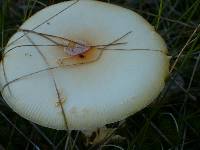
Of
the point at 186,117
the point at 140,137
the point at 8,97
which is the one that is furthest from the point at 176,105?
the point at 8,97

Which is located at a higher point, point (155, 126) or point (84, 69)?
point (84, 69)

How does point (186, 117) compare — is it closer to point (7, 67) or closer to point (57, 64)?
point (57, 64)

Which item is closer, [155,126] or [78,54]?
[78,54]

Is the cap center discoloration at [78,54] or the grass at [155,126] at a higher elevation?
the cap center discoloration at [78,54]

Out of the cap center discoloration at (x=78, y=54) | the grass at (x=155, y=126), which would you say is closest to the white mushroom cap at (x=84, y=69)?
the cap center discoloration at (x=78, y=54)

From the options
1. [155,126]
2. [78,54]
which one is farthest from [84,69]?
[155,126]

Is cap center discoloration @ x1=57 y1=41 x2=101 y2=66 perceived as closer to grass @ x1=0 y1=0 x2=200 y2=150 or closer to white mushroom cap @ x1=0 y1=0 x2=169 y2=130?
white mushroom cap @ x1=0 y1=0 x2=169 y2=130

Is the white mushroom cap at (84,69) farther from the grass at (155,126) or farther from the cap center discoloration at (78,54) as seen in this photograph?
the grass at (155,126)

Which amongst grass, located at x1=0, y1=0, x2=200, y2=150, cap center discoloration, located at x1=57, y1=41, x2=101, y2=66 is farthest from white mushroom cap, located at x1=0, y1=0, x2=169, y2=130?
grass, located at x1=0, y1=0, x2=200, y2=150

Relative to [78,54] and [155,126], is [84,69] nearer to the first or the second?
[78,54]
